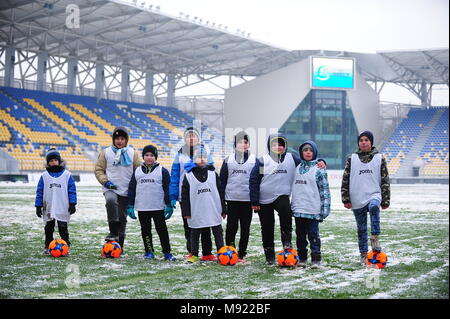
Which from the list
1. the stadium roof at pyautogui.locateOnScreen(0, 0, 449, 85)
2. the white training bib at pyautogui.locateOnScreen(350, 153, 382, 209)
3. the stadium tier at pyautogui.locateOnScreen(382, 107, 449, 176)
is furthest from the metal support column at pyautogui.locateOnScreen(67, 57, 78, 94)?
the white training bib at pyautogui.locateOnScreen(350, 153, 382, 209)

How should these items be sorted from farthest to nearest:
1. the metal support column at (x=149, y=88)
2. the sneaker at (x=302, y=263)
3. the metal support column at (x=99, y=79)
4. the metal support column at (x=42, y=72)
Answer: the metal support column at (x=149, y=88) → the metal support column at (x=99, y=79) → the metal support column at (x=42, y=72) → the sneaker at (x=302, y=263)

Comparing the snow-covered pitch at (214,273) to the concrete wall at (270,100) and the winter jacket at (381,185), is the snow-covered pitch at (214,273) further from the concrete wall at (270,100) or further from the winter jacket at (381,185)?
the concrete wall at (270,100)

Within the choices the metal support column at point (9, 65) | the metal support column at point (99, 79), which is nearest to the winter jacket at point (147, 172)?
the metal support column at point (9, 65)

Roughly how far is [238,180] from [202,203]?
535mm

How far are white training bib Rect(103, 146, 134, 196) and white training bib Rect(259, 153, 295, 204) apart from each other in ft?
6.20

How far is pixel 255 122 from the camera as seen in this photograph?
157 ft

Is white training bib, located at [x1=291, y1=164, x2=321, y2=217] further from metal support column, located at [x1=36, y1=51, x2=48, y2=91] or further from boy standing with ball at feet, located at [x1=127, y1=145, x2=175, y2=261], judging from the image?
metal support column, located at [x1=36, y1=51, x2=48, y2=91]

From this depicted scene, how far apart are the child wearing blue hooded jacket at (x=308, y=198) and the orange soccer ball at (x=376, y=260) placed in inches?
25.0

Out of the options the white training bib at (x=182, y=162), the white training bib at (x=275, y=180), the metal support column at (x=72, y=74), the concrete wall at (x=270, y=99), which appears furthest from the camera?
the concrete wall at (x=270, y=99)

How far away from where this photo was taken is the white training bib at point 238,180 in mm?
7137

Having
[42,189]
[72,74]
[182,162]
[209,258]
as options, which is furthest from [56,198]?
[72,74]

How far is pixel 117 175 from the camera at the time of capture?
7672 millimetres

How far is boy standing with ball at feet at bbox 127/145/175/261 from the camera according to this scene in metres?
7.35

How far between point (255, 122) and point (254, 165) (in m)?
41.0
